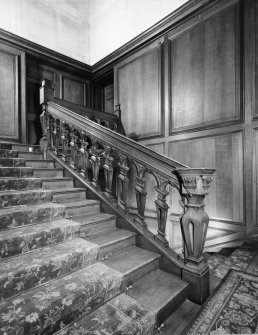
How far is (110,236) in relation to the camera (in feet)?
6.60

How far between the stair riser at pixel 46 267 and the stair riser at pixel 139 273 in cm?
32

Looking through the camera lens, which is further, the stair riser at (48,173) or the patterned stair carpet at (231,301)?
the stair riser at (48,173)

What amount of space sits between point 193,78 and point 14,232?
315 cm

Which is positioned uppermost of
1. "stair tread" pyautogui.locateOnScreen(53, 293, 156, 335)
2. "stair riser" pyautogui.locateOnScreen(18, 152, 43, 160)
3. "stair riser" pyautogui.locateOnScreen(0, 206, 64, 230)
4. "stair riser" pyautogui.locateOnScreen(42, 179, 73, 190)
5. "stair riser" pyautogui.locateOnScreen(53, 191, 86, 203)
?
"stair riser" pyautogui.locateOnScreen(18, 152, 43, 160)

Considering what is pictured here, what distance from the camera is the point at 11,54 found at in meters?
4.03

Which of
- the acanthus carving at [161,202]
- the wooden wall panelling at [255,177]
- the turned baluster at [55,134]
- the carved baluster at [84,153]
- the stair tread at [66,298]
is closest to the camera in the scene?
the stair tread at [66,298]

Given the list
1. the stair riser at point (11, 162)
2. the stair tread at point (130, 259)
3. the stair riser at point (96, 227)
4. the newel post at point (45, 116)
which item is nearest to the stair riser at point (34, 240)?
the stair riser at point (96, 227)

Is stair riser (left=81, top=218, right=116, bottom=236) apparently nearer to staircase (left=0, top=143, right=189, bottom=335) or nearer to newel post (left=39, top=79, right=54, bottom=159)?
staircase (left=0, top=143, right=189, bottom=335)

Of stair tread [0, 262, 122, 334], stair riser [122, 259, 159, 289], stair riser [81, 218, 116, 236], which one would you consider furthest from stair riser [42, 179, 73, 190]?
stair riser [122, 259, 159, 289]

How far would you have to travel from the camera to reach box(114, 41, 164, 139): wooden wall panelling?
3.79 metres

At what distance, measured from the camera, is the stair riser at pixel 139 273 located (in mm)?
1575

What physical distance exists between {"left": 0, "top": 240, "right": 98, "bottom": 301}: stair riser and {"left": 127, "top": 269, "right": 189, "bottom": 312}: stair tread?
1.43ft

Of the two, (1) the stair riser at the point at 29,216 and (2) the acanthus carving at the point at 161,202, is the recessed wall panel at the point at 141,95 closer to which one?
(2) the acanthus carving at the point at 161,202

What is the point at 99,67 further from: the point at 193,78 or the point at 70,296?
the point at 70,296
